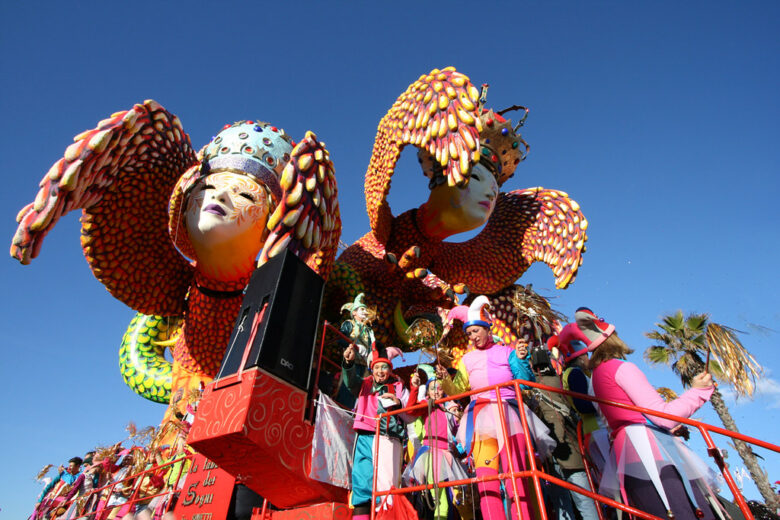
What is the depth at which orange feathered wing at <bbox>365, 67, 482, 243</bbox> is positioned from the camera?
5.05 metres

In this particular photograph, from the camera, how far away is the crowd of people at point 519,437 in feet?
8.02

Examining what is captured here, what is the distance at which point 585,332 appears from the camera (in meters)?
3.35

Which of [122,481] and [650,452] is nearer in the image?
[650,452]

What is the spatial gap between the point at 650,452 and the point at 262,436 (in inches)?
96.0

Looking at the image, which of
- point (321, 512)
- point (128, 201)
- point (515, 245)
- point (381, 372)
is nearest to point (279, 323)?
point (381, 372)

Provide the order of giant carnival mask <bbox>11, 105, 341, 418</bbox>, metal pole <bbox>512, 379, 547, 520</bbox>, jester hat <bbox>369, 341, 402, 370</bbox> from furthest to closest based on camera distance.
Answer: giant carnival mask <bbox>11, 105, 341, 418</bbox> < jester hat <bbox>369, 341, 402, 370</bbox> < metal pole <bbox>512, 379, 547, 520</bbox>

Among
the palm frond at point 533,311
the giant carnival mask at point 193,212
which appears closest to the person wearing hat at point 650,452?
the giant carnival mask at point 193,212

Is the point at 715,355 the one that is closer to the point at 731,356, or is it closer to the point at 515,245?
the point at 731,356

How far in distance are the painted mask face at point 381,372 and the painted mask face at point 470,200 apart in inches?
148

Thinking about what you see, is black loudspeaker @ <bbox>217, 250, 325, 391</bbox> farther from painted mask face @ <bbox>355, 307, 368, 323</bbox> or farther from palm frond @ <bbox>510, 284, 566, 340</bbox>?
palm frond @ <bbox>510, 284, 566, 340</bbox>

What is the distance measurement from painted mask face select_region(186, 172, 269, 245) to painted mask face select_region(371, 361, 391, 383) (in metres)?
2.37

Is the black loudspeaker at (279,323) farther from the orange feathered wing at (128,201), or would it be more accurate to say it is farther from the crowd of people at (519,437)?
the orange feathered wing at (128,201)

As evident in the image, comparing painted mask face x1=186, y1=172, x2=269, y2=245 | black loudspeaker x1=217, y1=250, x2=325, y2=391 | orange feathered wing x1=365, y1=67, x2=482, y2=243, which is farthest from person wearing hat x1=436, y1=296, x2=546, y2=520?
painted mask face x1=186, y1=172, x2=269, y2=245

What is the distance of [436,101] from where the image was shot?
18.4ft
